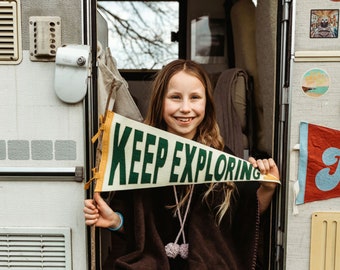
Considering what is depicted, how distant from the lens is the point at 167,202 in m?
1.83

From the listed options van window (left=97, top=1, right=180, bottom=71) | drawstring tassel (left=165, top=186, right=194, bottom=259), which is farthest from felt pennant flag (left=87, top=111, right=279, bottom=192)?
van window (left=97, top=1, right=180, bottom=71)

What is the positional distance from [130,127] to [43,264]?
0.81 m

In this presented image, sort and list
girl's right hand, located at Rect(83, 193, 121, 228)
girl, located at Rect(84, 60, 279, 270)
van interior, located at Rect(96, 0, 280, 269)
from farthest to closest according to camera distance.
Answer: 1. van interior, located at Rect(96, 0, 280, 269)
2. girl, located at Rect(84, 60, 279, 270)
3. girl's right hand, located at Rect(83, 193, 121, 228)

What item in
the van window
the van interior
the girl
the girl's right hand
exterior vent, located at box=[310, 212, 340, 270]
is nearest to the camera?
the girl's right hand

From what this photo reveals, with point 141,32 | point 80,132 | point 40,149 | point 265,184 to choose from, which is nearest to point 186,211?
point 265,184

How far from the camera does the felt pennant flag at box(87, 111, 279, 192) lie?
1.72 meters

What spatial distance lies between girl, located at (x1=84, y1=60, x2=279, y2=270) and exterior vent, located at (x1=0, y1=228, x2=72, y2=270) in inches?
9.2

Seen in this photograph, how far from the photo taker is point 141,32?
12.2 ft

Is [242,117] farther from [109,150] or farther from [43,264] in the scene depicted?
[43,264]

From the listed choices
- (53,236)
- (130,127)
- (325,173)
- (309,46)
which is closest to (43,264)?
(53,236)

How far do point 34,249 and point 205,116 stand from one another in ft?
3.42

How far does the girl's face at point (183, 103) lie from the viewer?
1.77m

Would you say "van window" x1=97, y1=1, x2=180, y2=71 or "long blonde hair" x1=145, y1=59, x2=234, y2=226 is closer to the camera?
"long blonde hair" x1=145, y1=59, x2=234, y2=226

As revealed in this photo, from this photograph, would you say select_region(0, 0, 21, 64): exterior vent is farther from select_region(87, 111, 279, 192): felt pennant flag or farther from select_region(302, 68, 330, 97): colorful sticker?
select_region(302, 68, 330, 97): colorful sticker
